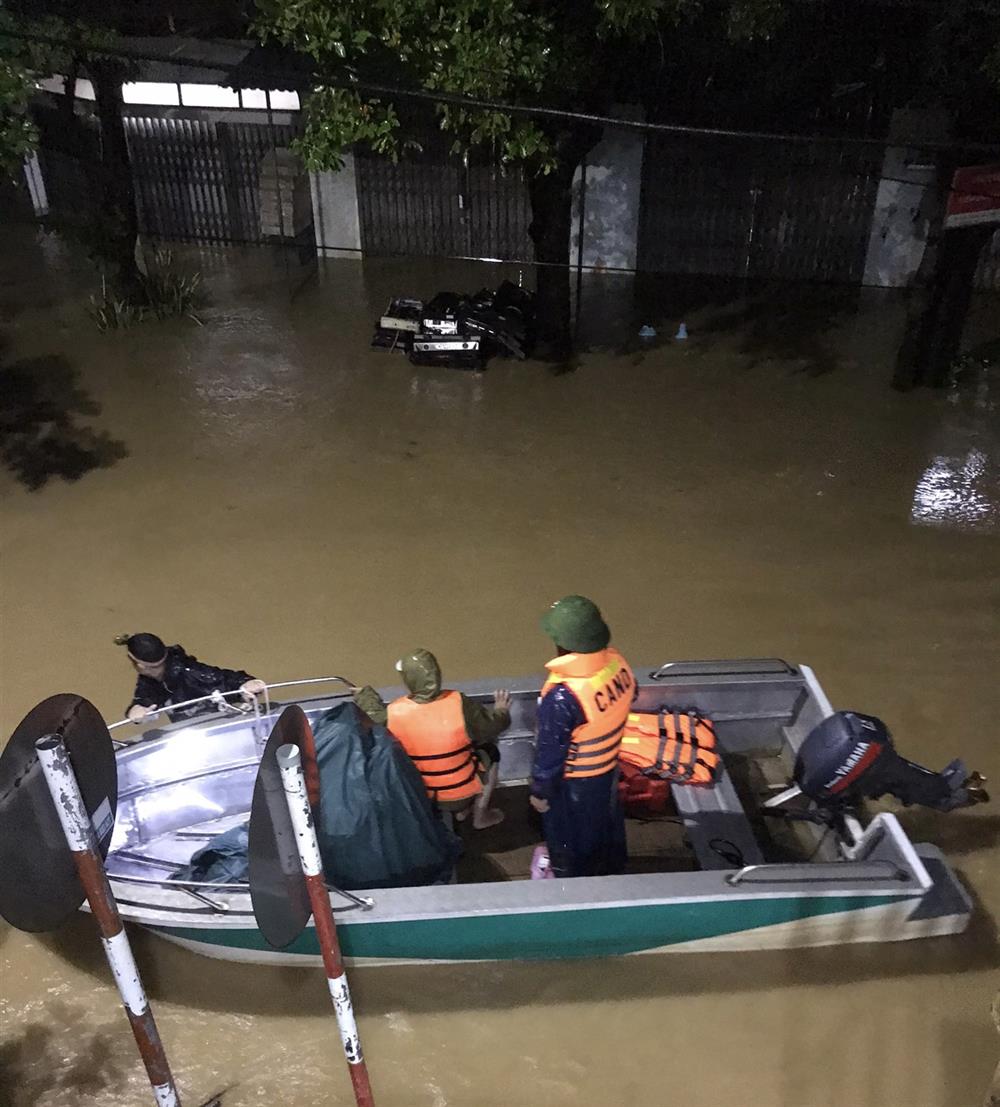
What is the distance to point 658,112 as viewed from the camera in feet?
37.6

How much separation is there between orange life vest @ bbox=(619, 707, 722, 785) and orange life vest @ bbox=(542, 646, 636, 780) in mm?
497

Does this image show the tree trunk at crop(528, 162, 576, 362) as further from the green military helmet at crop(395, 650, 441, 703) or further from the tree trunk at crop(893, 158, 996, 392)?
the green military helmet at crop(395, 650, 441, 703)

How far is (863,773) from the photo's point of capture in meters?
4.08

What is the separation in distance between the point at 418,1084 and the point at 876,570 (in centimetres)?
448

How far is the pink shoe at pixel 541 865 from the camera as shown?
13.6ft

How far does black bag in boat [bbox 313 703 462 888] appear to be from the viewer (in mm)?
3619

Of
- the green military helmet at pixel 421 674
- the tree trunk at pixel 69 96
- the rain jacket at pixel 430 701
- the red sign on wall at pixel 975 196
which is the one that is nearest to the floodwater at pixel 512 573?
the rain jacket at pixel 430 701

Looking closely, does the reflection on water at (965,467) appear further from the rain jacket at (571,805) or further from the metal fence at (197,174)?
the metal fence at (197,174)

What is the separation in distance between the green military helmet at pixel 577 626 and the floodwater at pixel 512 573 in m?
1.51

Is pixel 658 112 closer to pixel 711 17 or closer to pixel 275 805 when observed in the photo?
pixel 711 17

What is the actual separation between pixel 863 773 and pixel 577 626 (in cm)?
148

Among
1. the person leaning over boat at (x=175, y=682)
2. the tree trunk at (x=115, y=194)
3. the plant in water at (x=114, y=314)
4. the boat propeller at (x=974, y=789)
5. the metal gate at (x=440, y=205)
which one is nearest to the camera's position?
the boat propeller at (x=974, y=789)

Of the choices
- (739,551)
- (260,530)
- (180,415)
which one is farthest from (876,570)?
(180,415)

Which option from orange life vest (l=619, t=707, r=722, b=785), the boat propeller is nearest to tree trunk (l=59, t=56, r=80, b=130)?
orange life vest (l=619, t=707, r=722, b=785)
